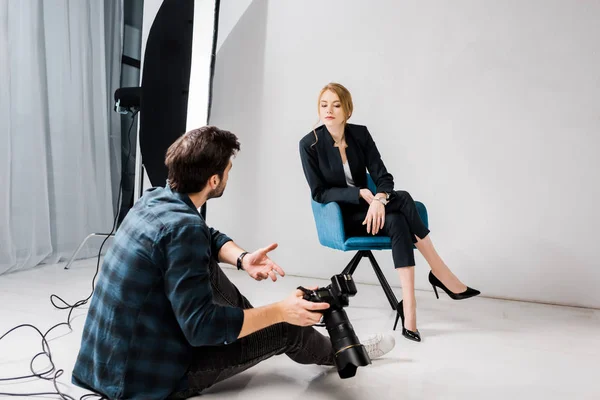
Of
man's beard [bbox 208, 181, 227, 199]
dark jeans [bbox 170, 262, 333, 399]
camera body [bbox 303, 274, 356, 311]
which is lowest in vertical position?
dark jeans [bbox 170, 262, 333, 399]

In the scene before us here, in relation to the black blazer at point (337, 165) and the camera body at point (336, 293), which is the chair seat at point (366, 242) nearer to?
the black blazer at point (337, 165)

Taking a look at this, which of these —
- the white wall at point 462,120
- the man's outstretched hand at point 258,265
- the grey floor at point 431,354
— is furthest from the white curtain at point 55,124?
the man's outstretched hand at point 258,265

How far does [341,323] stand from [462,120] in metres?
1.99

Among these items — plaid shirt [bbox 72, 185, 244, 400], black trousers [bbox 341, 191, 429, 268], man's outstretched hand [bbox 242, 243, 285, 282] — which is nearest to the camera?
plaid shirt [bbox 72, 185, 244, 400]

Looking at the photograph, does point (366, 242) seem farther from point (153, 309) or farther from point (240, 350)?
point (153, 309)

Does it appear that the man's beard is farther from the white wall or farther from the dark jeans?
the white wall

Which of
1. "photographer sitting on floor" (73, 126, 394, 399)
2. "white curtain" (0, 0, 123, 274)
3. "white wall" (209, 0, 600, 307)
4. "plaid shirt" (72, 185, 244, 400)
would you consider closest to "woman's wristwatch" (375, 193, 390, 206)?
"white wall" (209, 0, 600, 307)

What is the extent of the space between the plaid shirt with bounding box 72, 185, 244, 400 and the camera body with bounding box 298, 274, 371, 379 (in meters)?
0.20

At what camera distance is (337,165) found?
246cm

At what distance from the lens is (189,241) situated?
Answer: 113 centimetres

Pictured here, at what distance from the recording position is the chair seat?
2271 millimetres

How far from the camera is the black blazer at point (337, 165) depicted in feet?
7.76

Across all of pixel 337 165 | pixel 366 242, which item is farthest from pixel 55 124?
pixel 366 242

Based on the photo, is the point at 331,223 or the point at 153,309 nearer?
the point at 153,309
